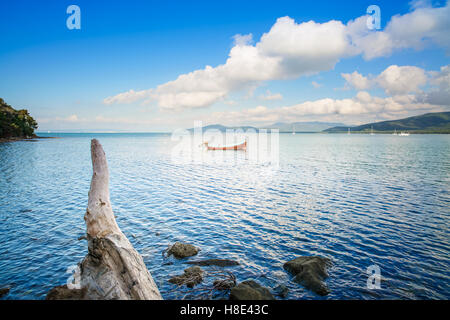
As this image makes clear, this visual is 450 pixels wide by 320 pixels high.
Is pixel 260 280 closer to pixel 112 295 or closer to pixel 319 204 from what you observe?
pixel 112 295

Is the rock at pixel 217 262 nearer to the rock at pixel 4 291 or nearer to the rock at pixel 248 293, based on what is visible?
the rock at pixel 248 293

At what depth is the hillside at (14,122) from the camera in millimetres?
110100

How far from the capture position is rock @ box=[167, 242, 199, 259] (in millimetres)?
12602

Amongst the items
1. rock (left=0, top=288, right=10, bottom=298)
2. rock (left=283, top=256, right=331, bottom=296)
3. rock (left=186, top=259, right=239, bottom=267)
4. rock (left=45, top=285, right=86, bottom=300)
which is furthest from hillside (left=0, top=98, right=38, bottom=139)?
rock (left=283, top=256, right=331, bottom=296)

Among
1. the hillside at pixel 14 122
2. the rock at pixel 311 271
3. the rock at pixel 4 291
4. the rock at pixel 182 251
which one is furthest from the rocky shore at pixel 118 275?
the hillside at pixel 14 122

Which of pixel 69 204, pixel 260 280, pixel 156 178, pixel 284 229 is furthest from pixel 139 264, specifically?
pixel 156 178

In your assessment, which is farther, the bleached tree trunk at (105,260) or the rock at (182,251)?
the rock at (182,251)

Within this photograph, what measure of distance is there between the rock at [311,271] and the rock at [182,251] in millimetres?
4619

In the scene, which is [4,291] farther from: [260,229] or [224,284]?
[260,229]

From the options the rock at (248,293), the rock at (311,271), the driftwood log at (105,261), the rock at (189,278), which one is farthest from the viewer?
the rock at (189,278)

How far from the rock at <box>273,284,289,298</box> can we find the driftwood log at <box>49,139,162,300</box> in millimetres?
4623

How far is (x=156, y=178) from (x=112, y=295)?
30367 millimetres

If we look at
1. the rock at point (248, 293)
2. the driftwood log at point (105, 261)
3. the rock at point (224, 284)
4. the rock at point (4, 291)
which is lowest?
the rock at point (224, 284)

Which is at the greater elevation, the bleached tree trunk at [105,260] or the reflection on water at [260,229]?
the bleached tree trunk at [105,260]
